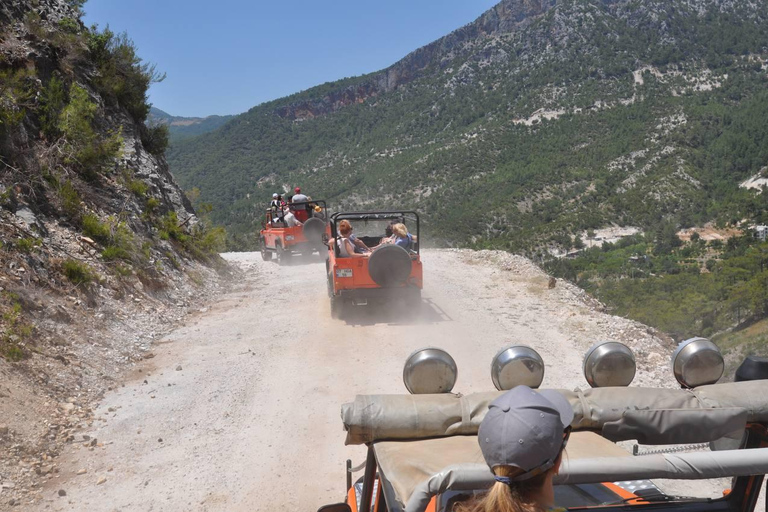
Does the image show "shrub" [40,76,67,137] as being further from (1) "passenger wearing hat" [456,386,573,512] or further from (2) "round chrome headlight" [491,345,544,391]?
(1) "passenger wearing hat" [456,386,573,512]

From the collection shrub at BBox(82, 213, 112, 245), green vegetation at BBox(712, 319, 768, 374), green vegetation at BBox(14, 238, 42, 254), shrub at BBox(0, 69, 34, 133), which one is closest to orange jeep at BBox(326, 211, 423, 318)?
shrub at BBox(82, 213, 112, 245)

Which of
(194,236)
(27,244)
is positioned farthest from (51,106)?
(27,244)

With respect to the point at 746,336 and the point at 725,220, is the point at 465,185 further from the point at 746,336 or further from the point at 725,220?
the point at 746,336

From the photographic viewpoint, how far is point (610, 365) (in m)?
3.09

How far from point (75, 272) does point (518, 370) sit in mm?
7463

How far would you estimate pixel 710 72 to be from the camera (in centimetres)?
7425

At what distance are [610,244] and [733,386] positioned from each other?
176 feet

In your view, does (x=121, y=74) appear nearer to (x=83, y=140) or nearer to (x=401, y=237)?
(x=83, y=140)

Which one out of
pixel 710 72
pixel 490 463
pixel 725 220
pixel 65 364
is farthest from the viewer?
pixel 710 72

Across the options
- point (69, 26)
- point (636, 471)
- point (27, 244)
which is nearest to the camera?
point (636, 471)

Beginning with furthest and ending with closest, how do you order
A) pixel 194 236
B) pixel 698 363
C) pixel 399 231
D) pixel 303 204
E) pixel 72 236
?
1. pixel 303 204
2. pixel 194 236
3. pixel 399 231
4. pixel 72 236
5. pixel 698 363

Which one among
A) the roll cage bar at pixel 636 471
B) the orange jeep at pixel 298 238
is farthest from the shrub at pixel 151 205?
the roll cage bar at pixel 636 471

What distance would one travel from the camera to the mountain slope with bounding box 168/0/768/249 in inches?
2293

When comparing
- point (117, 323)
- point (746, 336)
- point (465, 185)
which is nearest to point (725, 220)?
point (465, 185)
